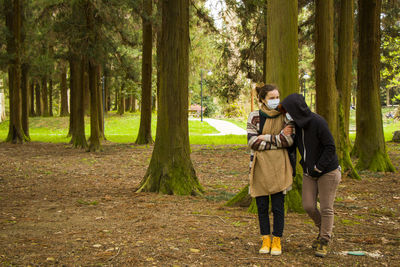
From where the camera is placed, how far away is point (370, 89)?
12.3 meters

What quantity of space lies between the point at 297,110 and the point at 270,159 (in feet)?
1.90

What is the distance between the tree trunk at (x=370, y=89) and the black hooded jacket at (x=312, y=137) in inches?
334

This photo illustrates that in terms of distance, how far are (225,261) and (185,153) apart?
4.59m

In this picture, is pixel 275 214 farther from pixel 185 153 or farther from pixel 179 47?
pixel 179 47

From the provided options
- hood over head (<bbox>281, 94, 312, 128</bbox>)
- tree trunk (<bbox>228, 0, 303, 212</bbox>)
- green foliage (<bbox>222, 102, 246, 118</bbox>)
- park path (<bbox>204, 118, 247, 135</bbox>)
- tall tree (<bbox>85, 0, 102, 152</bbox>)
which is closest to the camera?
hood over head (<bbox>281, 94, 312, 128</bbox>)

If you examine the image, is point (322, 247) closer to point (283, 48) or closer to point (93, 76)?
point (283, 48)

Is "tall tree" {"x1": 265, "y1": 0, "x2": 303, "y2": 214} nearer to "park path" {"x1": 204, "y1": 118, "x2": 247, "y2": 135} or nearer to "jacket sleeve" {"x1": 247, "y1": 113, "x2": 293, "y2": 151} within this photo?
"jacket sleeve" {"x1": 247, "y1": 113, "x2": 293, "y2": 151}

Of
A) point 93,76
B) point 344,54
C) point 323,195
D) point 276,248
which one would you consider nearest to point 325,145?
point 323,195

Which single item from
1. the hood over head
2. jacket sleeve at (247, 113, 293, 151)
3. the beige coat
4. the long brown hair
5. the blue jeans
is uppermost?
the long brown hair

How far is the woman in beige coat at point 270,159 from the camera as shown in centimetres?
448

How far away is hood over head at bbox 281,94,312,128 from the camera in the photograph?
441cm

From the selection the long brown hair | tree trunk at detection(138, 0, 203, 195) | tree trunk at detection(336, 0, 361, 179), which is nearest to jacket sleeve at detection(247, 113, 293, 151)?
the long brown hair

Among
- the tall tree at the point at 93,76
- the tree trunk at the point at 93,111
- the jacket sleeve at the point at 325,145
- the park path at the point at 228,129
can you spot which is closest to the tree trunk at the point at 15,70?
the tree trunk at the point at 93,111

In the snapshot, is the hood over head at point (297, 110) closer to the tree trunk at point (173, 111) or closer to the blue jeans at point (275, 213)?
the blue jeans at point (275, 213)
